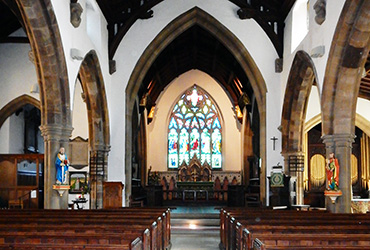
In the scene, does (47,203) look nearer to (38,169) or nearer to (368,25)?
(38,169)

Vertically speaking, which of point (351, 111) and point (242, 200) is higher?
point (351, 111)

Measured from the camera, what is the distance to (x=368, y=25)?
839cm

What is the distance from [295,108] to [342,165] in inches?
161

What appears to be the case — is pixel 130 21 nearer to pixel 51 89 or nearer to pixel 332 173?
pixel 51 89

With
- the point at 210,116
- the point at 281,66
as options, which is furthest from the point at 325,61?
the point at 210,116

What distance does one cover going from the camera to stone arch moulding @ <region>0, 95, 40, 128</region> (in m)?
14.0

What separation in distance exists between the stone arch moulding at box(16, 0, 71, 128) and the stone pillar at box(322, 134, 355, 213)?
15.8ft

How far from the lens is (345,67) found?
9.20 m

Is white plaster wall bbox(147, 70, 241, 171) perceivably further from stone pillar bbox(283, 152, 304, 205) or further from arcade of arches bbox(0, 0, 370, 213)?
stone pillar bbox(283, 152, 304, 205)

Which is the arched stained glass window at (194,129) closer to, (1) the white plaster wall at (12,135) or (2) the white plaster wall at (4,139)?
(1) the white plaster wall at (12,135)

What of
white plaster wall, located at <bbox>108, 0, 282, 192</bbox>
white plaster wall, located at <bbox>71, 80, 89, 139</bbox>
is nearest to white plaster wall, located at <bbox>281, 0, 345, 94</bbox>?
white plaster wall, located at <bbox>108, 0, 282, 192</bbox>

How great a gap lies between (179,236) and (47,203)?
115 inches

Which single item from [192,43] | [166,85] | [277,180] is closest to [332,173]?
[277,180]

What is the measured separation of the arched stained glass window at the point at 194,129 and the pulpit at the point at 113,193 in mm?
10409
